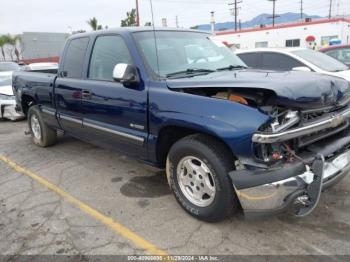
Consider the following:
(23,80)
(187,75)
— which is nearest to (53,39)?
(23,80)

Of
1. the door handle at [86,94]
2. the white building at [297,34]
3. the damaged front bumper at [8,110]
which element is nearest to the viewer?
the door handle at [86,94]

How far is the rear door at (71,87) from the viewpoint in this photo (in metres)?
4.40

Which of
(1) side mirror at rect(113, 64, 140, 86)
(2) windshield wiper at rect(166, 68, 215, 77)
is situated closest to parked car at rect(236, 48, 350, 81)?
(2) windshield wiper at rect(166, 68, 215, 77)

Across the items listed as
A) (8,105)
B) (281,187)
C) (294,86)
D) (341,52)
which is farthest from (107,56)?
(341,52)

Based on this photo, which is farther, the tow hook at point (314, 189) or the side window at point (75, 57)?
the side window at point (75, 57)

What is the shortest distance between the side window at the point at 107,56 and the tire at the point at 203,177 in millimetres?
1227

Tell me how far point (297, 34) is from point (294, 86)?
2945cm

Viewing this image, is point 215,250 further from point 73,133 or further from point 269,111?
point 73,133

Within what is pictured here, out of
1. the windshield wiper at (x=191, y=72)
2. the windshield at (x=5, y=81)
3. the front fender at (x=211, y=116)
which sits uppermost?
the windshield wiper at (x=191, y=72)

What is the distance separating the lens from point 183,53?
12.4 ft

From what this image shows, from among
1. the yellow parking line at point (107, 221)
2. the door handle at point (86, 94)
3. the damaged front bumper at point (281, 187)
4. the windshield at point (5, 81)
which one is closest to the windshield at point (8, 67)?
the windshield at point (5, 81)

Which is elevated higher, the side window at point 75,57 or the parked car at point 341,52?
the side window at point 75,57

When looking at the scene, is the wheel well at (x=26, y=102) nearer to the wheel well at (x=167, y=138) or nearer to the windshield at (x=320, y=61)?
the wheel well at (x=167, y=138)

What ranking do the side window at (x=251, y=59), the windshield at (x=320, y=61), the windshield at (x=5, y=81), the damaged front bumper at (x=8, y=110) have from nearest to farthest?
the windshield at (x=320, y=61) < the side window at (x=251, y=59) < the damaged front bumper at (x=8, y=110) < the windshield at (x=5, y=81)
